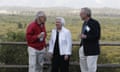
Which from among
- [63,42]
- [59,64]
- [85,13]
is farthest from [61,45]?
[85,13]

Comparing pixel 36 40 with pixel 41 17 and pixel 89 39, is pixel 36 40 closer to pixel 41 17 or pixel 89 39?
pixel 41 17

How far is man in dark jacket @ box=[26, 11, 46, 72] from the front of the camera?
23.7 feet

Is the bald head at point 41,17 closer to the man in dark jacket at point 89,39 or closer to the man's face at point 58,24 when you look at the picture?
the man's face at point 58,24

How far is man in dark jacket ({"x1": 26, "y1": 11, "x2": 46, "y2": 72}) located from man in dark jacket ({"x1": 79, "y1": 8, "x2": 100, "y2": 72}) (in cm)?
81

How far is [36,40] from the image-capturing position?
7.25 meters

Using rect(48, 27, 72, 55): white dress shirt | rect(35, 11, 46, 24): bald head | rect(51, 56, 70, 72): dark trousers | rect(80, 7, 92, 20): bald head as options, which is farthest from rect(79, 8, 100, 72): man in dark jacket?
rect(35, 11, 46, 24): bald head

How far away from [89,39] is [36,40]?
42.4 inches

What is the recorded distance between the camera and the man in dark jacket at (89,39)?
696 cm

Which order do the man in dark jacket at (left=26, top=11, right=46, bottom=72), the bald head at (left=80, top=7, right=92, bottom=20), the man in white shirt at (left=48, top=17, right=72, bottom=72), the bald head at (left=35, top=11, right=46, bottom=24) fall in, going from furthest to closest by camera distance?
the man in white shirt at (left=48, top=17, right=72, bottom=72), the man in dark jacket at (left=26, top=11, right=46, bottom=72), the bald head at (left=35, top=11, right=46, bottom=24), the bald head at (left=80, top=7, right=92, bottom=20)

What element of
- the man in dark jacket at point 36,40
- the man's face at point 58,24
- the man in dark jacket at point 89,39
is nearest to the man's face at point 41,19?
the man in dark jacket at point 36,40

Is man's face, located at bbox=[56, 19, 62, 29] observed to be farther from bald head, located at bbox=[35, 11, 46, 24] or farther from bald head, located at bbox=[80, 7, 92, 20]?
bald head, located at bbox=[80, 7, 92, 20]

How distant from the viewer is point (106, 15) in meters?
193

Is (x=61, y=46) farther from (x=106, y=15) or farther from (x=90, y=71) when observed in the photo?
(x=106, y=15)

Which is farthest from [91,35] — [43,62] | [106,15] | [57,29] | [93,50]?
[106,15]
